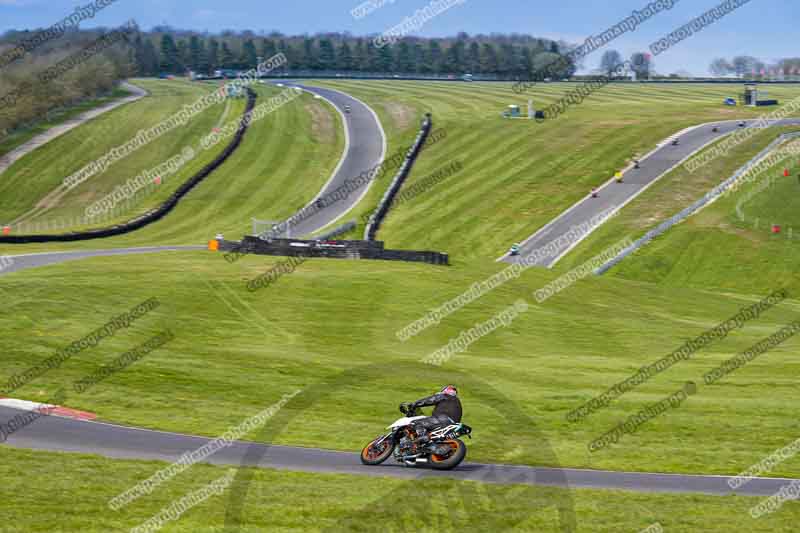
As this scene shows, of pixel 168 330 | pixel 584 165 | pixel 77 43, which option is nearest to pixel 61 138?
pixel 584 165

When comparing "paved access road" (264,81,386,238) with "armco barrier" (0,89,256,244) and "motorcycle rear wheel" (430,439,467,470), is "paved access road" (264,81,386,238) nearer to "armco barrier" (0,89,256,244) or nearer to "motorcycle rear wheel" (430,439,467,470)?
"armco barrier" (0,89,256,244)

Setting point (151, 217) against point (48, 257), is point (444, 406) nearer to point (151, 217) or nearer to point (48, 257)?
point (48, 257)

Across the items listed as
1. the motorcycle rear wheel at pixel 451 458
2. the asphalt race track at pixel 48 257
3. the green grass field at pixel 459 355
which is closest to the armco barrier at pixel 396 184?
the green grass field at pixel 459 355

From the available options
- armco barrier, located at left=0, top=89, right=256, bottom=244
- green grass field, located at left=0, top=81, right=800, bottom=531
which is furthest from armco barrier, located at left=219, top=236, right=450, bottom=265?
armco barrier, located at left=0, top=89, right=256, bottom=244

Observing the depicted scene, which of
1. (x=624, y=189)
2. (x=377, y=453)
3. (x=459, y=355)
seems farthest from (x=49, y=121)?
(x=377, y=453)

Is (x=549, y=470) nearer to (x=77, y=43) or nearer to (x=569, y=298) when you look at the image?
(x=569, y=298)

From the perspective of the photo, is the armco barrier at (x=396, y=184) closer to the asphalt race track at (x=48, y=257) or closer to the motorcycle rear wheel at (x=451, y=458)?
the asphalt race track at (x=48, y=257)
